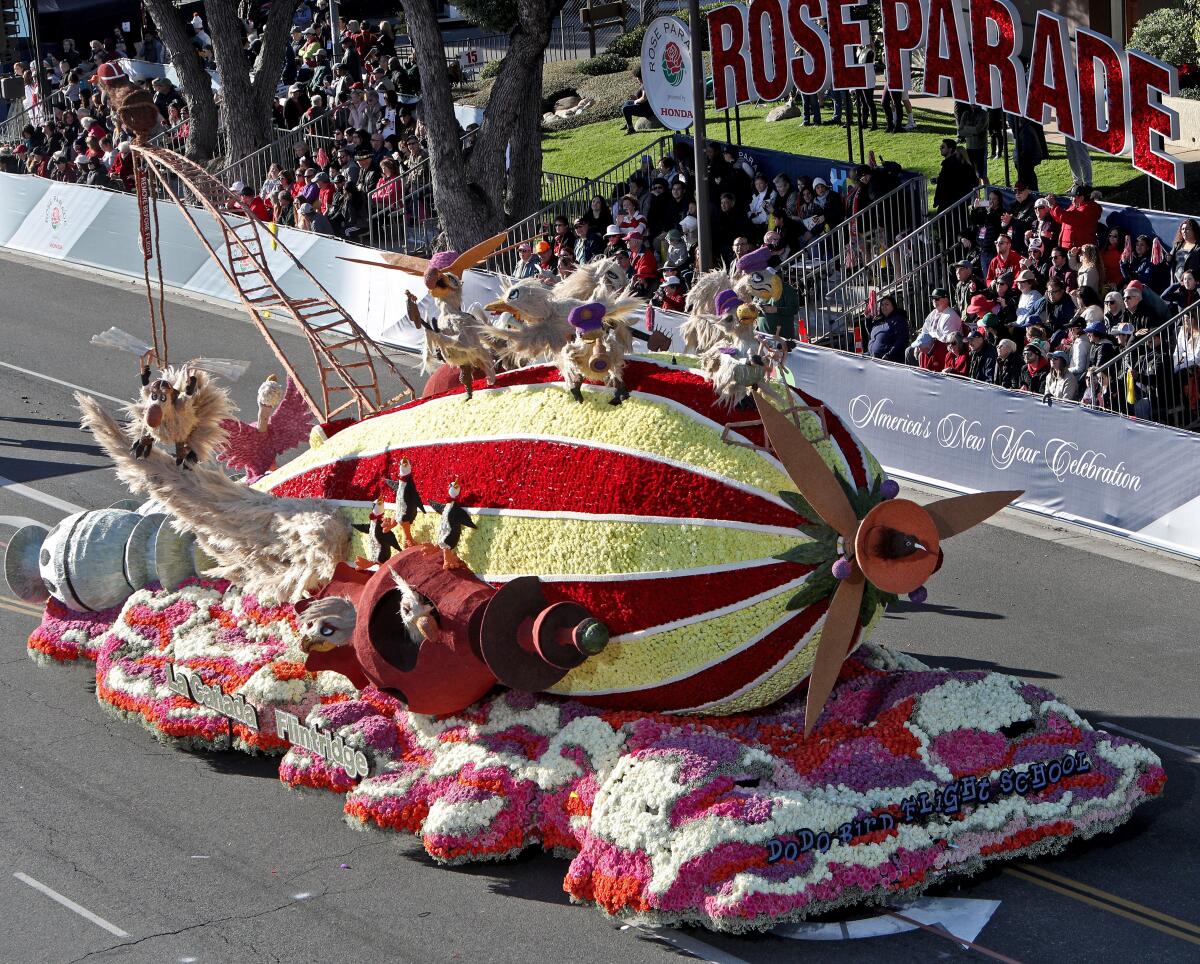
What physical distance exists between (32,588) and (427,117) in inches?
581

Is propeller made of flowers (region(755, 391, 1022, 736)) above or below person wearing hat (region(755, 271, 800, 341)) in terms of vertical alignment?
below

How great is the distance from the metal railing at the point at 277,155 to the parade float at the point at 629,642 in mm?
21963

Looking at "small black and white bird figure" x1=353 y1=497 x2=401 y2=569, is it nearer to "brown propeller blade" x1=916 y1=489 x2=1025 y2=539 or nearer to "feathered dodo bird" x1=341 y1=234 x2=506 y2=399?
"feathered dodo bird" x1=341 y1=234 x2=506 y2=399

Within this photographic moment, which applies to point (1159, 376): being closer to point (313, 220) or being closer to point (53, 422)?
point (53, 422)

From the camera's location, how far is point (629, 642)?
12.3 metres

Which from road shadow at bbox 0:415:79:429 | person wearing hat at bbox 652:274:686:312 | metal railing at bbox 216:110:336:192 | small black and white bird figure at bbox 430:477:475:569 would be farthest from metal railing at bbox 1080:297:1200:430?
metal railing at bbox 216:110:336:192

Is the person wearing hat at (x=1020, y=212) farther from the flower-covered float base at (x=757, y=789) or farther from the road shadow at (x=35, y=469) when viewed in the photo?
the road shadow at (x=35, y=469)

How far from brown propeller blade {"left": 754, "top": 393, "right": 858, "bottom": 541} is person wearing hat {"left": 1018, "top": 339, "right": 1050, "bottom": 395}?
8816mm

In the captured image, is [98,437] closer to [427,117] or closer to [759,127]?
[427,117]

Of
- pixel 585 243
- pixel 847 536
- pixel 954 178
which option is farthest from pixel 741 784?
pixel 585 243

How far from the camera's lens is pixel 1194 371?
64.7ft

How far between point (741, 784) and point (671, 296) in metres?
13.2

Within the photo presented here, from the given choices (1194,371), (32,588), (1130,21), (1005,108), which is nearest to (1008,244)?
(1005,108)

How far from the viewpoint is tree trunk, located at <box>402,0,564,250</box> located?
28.9 m
